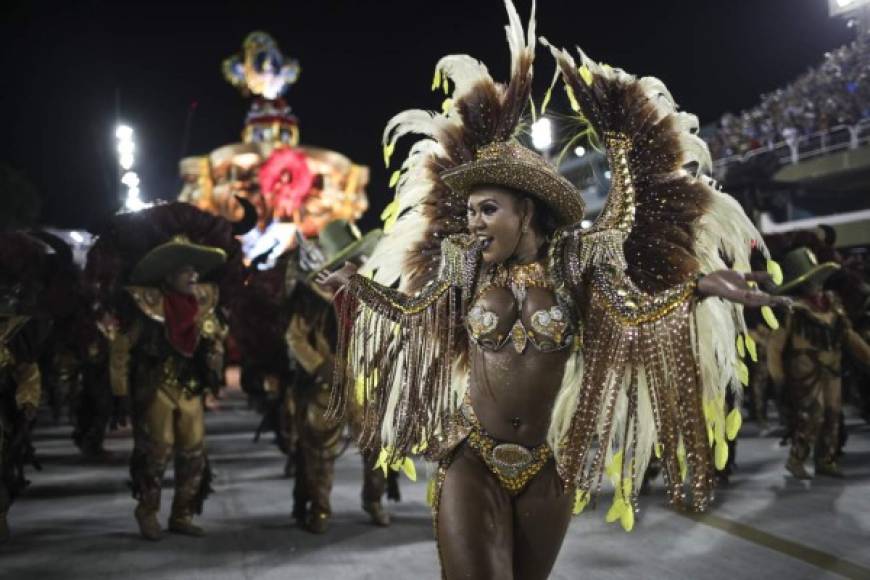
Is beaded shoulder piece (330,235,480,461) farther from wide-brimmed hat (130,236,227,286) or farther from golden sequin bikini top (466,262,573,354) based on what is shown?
wide-brimmed hat (130,236,227,286)

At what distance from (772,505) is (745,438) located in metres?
4.34

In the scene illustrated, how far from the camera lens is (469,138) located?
147 inches

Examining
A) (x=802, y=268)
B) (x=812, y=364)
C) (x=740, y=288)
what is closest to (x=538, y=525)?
(x=740, y=288)

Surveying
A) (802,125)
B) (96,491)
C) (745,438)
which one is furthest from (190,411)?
(802,125)

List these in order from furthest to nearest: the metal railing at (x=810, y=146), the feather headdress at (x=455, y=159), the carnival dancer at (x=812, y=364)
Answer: the metal railing at (x=810, y=146) → the carnival dancer at (x=812, y=364) → the feather headdress at (x=455, y=159)

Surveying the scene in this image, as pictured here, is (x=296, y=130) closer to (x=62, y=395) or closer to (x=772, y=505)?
(x=62, y=395)

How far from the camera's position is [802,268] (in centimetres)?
802

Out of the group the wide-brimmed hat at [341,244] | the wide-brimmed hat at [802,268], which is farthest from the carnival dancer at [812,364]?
the wide-brimmed hat at [341,244]

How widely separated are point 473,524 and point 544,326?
0.79 m

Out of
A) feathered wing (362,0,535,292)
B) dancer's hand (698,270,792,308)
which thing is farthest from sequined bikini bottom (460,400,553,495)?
feathered wing (362,0,535,292)

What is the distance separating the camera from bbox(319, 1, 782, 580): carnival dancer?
302cm

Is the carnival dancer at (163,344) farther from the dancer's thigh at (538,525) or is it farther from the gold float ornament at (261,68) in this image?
the gold float ornament at (261,68)

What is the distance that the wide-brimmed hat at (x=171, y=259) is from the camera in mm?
6328

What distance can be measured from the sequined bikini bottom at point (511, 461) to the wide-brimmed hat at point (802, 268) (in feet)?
18.4
